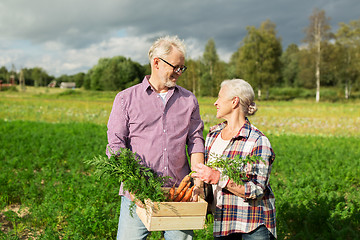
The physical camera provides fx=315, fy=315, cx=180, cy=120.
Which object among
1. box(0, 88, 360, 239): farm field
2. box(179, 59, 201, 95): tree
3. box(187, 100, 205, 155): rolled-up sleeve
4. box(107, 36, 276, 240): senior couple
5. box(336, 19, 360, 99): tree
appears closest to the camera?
box(107, 36, 276, 240): senior couple

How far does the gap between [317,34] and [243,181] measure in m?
39.6

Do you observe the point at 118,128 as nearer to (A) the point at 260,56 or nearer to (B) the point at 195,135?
(B) the point at 195,135

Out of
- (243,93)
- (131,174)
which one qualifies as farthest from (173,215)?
(243,93)

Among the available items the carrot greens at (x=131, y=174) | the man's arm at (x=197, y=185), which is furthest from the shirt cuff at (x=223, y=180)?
→ the carrot greens at (x=131, y=174)

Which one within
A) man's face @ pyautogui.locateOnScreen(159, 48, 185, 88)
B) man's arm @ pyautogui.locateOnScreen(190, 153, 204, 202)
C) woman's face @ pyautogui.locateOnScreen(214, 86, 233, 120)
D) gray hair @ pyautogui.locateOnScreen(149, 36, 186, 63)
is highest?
gray hair @ pyautogui.locateOnScreen(149, 36, 186, 63)

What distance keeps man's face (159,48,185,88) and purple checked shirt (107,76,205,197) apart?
9 centimetres

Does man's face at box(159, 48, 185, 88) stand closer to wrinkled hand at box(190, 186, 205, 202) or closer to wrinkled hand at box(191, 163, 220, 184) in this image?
wrinkled hand at box(191, 163, 220, 184)

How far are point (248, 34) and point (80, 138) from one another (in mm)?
29694

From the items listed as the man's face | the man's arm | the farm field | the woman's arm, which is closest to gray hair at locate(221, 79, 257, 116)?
the man's face

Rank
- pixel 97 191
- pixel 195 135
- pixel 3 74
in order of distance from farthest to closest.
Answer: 1. pixel 3 74
2. pixel 97 191
3. pixel 195 135

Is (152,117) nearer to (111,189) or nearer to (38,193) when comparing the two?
(111,189)

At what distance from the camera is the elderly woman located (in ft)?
7.32

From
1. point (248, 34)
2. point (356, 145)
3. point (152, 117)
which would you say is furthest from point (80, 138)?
point (248, 34)

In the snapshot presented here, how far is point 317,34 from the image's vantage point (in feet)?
122
